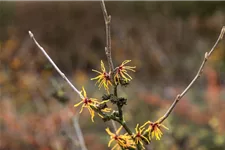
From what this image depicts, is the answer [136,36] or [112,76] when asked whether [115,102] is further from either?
[136,36]

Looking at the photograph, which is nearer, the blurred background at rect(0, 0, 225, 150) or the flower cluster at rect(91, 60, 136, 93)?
the flower cluster at rect(91, 60, 136, 93)

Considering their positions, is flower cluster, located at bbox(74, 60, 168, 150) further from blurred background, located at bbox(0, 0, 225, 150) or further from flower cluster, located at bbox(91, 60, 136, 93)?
blurred background, located at bbox(0, 0, 225, 150)

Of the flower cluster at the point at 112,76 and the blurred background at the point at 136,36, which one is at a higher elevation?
the blurred background at the point at 136,36

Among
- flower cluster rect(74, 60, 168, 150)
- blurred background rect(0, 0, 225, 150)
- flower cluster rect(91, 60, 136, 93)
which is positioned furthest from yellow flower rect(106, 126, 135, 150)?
blurred background rect(0, 0, 225, 150)

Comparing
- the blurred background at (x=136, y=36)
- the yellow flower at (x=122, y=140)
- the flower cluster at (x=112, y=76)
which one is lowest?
the yellow flower at (x=122, y=140)

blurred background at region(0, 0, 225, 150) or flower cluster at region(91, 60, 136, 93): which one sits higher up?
blurred background at region(0, 0, 225, 150)

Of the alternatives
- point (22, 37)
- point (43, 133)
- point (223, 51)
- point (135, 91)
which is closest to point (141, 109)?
point (135, 91)

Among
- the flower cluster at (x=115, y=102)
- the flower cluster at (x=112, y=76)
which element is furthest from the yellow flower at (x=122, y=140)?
the flower cluster at (x=112, y=76)

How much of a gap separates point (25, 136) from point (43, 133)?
0.59 feet

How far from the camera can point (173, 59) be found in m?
8.20

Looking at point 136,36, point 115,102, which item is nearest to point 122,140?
point 115,102

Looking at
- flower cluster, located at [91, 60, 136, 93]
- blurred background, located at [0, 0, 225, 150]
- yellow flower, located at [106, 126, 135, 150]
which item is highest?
blurred background, located at [0, 0, 225, 150]

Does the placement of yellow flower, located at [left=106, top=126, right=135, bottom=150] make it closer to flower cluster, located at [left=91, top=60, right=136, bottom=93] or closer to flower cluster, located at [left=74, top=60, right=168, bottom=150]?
flower cluster, located at [left=74, top=60, right=168, bottom=150]

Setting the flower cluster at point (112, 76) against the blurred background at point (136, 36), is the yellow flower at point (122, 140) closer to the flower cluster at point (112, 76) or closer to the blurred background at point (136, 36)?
the flower cluster at point (112, 76)
